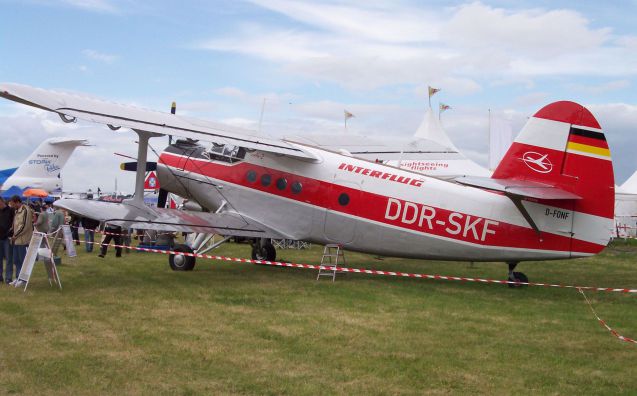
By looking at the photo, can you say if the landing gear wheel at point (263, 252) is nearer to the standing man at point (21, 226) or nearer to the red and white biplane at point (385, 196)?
the red and white biplane at point (385, 196)

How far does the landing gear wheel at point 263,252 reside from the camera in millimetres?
15312

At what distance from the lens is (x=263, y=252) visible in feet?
50.2

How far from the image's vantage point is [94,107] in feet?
39.0

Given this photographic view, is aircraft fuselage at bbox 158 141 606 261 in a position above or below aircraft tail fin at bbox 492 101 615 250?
below

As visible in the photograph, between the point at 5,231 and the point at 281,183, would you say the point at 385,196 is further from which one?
the point at 5,231

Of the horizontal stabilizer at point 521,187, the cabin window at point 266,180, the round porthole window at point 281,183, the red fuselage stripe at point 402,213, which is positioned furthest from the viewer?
the cabin window at point 266,180

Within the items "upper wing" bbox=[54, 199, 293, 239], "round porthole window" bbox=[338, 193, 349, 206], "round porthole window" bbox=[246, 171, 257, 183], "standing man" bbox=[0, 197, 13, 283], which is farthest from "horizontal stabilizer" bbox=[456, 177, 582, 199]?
"standing man" bbox=[0, 197, 13, 283]

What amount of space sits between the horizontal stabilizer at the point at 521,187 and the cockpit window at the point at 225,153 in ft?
18.1

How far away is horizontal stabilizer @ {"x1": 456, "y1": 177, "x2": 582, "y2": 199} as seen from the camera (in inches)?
389

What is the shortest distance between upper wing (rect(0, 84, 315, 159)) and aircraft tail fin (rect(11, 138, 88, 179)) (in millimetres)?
23314

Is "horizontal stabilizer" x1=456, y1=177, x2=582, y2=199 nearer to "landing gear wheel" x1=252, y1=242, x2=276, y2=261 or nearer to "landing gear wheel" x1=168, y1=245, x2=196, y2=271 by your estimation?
"landing gear wheel" x1=168, y1=245, x2=196, y2=271

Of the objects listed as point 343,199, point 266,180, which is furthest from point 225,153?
point 343,199

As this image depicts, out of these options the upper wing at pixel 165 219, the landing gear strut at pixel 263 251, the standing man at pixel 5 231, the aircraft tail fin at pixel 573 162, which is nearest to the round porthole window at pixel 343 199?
the upper wing at pixel 165 219

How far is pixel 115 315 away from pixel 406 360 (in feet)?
13.6
